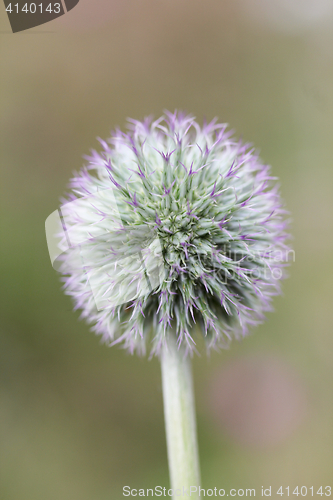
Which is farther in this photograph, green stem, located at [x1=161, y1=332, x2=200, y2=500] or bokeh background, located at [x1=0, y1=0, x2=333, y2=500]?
bokeh background, located at [x1=0, y1=0, x2=333, y2=500]

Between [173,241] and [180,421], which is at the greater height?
[173,241]

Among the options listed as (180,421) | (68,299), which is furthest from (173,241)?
(68,299)

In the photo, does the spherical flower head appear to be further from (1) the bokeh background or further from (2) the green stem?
(1) the bokeh background

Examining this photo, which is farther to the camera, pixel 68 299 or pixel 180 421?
pixel 68 299

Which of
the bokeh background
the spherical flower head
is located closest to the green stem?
the spherical flower head

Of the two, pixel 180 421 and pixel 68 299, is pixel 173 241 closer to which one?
pixel 180 421

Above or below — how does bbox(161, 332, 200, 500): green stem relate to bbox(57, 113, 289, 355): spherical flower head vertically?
below

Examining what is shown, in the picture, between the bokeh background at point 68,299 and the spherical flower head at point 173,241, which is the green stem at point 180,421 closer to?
the spherical flower head at point 173,241
